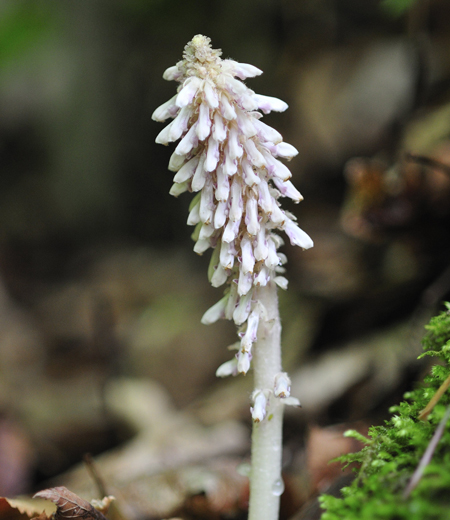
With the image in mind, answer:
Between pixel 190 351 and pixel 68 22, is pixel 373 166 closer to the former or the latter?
pixel 190 351

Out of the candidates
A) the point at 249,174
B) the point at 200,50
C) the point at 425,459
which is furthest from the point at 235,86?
the point at 425,459

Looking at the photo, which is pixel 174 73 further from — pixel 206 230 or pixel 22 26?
pixel 22 26

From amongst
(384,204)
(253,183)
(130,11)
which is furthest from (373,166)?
(130,11)

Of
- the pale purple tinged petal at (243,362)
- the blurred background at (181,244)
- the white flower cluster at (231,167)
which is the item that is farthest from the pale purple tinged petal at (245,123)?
the blurred background at (181,244)

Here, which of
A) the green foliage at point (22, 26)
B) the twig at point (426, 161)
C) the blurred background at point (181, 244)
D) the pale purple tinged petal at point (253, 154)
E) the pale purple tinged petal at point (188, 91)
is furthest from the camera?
the green foliage at point (22, 26)

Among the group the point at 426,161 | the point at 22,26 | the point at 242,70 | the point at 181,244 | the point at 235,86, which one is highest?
the point at 22,26

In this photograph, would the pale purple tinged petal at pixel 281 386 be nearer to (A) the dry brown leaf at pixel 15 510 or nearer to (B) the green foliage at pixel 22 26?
(A) the dry brown leaf at pixel 15 510
